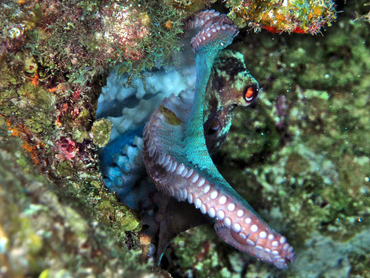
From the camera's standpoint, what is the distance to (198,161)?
2.02 metres

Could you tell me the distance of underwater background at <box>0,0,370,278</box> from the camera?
6.77ft

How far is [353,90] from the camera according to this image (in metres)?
2.57

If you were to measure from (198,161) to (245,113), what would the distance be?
3.60ft

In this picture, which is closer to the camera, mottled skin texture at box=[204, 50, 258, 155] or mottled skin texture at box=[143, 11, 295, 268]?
mottled skin texture at box=[143, 11, 295, 268]

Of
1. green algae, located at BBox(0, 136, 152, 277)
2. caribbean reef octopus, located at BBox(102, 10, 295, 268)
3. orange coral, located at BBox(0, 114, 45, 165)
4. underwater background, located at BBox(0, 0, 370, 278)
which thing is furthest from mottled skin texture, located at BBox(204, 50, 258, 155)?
green algae, located at BBox(0, 136, 152, 277)

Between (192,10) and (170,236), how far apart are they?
2.28 meters

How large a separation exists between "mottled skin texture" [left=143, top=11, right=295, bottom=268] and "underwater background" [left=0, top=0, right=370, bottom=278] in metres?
0.39

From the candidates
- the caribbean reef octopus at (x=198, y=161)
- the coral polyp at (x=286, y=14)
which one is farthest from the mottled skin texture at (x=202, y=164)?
the coral polyp at (x=286, y=14)

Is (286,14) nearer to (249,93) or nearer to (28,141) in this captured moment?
(249,93)

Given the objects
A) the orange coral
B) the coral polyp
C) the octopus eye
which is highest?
the coral polyp

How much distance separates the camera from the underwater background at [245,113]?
206 cm

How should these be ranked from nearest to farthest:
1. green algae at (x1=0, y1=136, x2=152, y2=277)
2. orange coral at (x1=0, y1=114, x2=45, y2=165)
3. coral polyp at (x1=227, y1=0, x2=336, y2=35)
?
green algae at (x1=0, y1=136, x2=152, y2=277)
orange coral at (x1=0, y1=114, x2=45, y2=165)
coral polyp at (x1=227, y1=0, x2=336, y2=35)

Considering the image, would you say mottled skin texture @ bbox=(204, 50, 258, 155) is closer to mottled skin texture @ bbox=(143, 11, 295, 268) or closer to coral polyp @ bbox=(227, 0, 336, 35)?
mottled skin texture @ bbox=(143, 11, 295, 268)

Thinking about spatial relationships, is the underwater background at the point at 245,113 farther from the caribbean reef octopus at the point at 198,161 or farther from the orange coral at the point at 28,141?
the caribbean reef octopus at the point at 198,161
